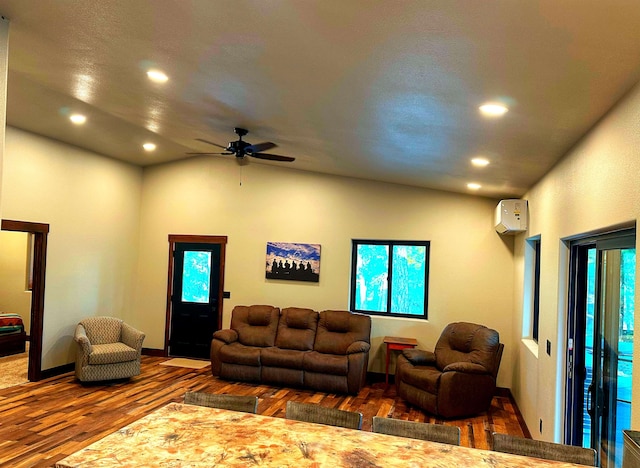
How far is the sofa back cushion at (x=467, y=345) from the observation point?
551 centimetres

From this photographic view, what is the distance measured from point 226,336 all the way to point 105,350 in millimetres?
1581

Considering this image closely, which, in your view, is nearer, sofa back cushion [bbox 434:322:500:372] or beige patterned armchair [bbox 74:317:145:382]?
sofa back cushion [bbox 434:322:500:372]

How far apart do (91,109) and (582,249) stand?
492 centimetres

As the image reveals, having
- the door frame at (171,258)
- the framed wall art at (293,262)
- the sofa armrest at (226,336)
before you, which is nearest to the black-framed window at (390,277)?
the framed wall art at (293,262)

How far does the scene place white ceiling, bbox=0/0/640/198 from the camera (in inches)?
70.6

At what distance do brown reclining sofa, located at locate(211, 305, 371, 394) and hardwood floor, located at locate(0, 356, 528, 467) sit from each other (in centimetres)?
16

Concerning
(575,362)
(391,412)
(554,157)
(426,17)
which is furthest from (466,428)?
(426,17)

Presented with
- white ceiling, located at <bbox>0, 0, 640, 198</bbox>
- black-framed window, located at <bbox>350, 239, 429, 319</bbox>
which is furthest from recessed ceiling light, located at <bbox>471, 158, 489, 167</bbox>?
black-framed window, located at <bbox>350, 239, 429, 319</bbox>

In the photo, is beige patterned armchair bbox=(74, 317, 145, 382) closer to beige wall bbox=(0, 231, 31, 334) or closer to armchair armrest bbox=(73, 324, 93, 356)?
armchair armrest bbox=(73, 324, 93, 356)

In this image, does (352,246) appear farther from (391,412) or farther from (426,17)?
(426,17)

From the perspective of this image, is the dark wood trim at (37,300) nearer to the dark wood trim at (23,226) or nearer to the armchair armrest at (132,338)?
the dark wood trim at (23,226)

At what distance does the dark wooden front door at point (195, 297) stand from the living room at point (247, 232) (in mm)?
198

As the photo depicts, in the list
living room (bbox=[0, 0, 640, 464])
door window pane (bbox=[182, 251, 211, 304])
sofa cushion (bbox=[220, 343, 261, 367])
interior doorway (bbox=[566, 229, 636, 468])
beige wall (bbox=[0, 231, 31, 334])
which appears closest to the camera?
interior doorway (bbox=[566, 229, 636, 468])

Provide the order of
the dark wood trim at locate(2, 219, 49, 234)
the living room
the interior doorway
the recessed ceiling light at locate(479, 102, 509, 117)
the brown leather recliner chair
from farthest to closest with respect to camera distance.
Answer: the living room < the dark wood trim at locate(2, 219, 49, 234) < the brown leather recliner chair < the recessed ceiling light at locate(479, 102, 509, 117) < the interior doorway
